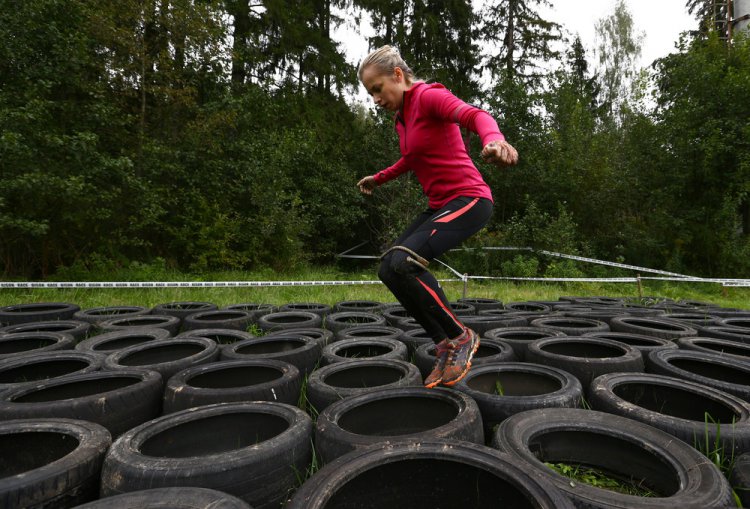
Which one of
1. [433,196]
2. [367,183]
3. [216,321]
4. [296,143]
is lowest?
[216,321]

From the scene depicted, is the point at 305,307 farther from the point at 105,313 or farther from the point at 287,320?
the point at 105,313

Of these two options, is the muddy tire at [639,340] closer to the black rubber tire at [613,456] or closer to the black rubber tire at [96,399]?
the black rubber tire at [613,456]

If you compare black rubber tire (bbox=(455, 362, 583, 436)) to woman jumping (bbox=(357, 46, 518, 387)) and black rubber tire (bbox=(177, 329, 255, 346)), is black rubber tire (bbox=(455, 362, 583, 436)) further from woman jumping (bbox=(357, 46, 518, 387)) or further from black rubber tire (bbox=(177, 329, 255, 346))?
black rubber tire (bbox=(177, 329, 255, 346))

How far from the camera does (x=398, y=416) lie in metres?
2.88

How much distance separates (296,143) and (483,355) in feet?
42.6

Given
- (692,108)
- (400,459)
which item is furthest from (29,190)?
(692,108)

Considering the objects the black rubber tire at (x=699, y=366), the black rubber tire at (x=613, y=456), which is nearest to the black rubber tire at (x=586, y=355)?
the black rubber tire at (x=699, y=366)

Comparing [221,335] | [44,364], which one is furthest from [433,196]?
[44,364]

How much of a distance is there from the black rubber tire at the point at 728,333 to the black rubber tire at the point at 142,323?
6.56 meters

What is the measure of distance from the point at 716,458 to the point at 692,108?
16984 millimetres

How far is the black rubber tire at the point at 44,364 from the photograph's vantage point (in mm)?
3654

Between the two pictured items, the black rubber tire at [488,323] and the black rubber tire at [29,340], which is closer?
the black rubber tire at [29,340]

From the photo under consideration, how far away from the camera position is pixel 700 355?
3.60 metres

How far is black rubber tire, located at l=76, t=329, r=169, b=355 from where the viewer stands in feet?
14.4
